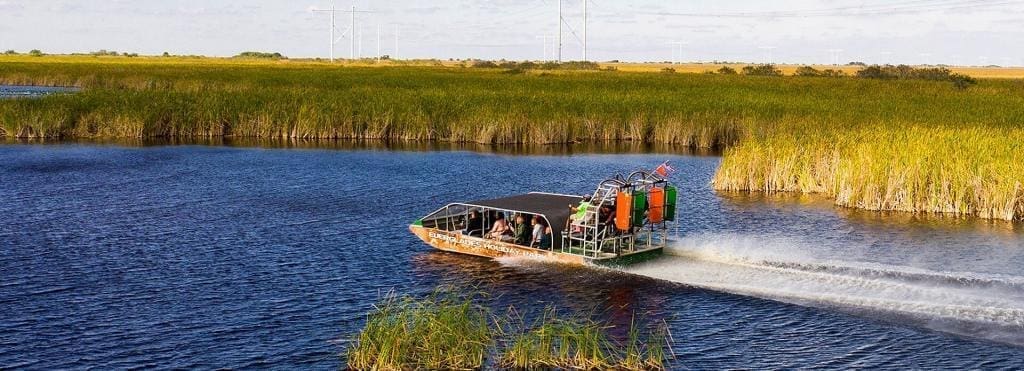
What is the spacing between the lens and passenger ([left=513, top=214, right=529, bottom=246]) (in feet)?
91.6

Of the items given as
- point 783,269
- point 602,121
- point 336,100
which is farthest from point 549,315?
point 336,100

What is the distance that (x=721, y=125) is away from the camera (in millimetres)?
59562

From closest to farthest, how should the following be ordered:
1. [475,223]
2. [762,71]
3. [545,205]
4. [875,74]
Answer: [545,205]
[475,223]
[875,74]
[762,71]

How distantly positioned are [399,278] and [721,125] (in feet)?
122

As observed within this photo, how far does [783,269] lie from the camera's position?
26.1 meters

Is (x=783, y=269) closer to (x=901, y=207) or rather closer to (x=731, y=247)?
(x=731, y=247)

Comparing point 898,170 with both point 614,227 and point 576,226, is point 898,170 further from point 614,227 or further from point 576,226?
point 576,226

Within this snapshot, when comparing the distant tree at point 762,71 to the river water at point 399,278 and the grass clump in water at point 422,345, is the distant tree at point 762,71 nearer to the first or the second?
the river water at point 399,278

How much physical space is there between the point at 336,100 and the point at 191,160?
17.4 m

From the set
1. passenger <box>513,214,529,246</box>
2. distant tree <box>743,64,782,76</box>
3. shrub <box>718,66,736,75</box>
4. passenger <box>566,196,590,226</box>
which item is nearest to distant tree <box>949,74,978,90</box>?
distant tree <box>743,64,782,76</box>

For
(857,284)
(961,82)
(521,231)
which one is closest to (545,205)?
(521,231)

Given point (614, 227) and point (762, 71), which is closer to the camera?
point (614, 227)

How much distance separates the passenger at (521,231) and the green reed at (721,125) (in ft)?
44.7

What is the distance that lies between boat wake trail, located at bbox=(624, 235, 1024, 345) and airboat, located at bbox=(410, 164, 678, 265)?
32.3 inches
